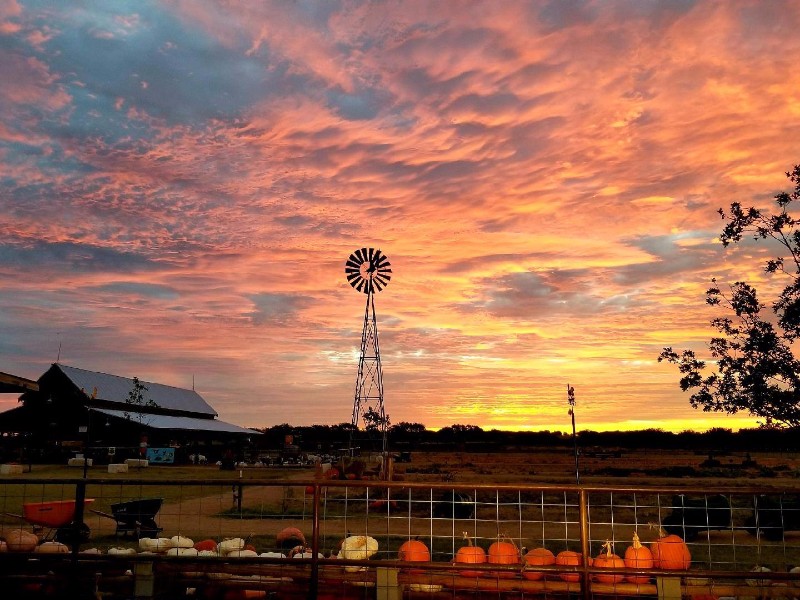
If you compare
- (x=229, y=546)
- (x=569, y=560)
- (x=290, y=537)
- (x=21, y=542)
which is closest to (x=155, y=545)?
(x=229, y=546)

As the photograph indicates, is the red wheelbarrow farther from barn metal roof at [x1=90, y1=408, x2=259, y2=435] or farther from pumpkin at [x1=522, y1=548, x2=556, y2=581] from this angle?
barn metal roof at [x1=90, y1=408, x2=259, y2=435]

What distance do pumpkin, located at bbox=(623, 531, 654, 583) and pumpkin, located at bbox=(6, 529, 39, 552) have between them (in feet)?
22.9

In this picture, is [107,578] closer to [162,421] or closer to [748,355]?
[748,355]

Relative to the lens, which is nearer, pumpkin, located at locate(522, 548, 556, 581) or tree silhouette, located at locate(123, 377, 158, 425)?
pumpkin, located at locate(522, 548, 556, 581)

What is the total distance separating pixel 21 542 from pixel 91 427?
170 ft

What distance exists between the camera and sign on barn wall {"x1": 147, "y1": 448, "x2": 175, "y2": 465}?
56.5 meters

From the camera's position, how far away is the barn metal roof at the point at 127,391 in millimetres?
62500

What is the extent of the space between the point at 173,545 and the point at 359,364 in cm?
2617

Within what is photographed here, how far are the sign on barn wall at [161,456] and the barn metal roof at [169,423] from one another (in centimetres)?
181

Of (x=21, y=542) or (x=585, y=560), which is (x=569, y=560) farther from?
(x=21, y=542)

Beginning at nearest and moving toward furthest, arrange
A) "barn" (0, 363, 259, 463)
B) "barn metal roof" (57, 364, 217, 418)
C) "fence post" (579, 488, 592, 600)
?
1. "fence post" (579, 488, 592, 600)
2. "barn" (0, 363, 259, 463)
3. "barn metal roof" (57, 364, 217, 418)

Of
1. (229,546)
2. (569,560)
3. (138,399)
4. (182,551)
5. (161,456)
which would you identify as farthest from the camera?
(138,399)

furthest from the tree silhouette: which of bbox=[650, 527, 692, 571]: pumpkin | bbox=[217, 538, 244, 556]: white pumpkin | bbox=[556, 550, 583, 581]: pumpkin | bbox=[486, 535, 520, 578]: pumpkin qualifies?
bbox=[650, 527, 692, 571]: pumpkin

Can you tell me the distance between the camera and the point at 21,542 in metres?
8.87
